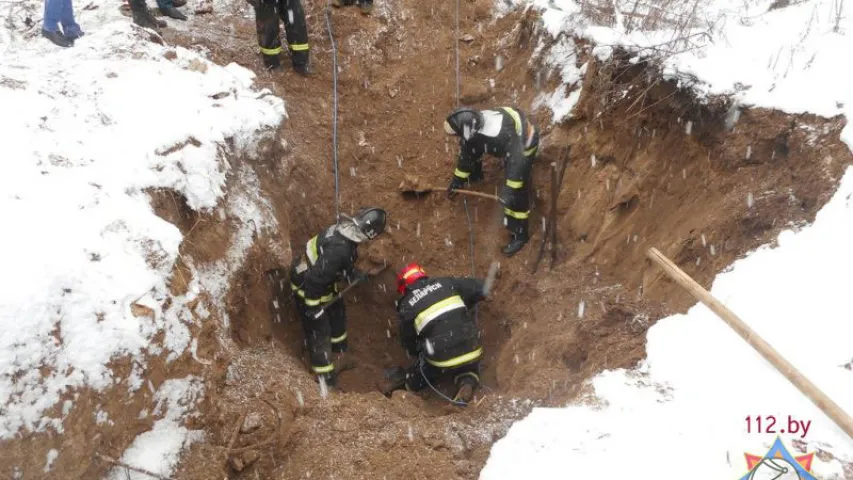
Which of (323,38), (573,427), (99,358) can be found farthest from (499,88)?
(99,358)

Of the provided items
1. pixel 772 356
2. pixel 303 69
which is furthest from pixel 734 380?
pixel 303 69

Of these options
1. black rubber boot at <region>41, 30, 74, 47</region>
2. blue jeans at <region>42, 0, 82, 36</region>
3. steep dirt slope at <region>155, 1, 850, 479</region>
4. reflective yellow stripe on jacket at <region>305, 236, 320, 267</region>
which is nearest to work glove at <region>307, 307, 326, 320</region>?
steep dirt slope at <region>155, 1, 850, 479</region>

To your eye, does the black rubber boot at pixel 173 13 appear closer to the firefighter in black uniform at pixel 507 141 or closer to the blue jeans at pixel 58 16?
the blue jeans at pixel 58 16

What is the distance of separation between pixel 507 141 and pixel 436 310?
179cm

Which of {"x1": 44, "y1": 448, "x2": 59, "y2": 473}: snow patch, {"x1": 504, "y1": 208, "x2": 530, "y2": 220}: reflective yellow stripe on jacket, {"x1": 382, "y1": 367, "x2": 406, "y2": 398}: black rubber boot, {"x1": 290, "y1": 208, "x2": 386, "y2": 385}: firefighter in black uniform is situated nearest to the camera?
{"x1": 44, "y1": 448, "x2": 59, "y2": 473}: snow patch

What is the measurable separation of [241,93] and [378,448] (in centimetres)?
359

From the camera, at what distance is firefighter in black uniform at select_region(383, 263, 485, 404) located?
4.67m

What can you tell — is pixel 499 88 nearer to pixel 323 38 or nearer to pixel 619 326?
pixel 323 38

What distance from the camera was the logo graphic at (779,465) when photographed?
8.08 feet

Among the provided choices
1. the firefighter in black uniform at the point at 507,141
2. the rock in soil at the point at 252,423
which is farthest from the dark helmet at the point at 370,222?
the rock in soil at the point at 252,423

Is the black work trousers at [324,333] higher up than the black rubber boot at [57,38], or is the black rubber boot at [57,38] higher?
the black rubber boot at [57,38]

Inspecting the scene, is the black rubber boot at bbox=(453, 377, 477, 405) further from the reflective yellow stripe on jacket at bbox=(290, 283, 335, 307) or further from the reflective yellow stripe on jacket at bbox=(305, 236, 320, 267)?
the reflective yellow stripe on jacket at bbox=(305, 236, 320, 267)

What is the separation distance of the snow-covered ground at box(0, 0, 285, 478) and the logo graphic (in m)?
→ 3.01

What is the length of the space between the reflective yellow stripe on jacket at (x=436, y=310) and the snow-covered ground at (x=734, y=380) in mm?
1468
